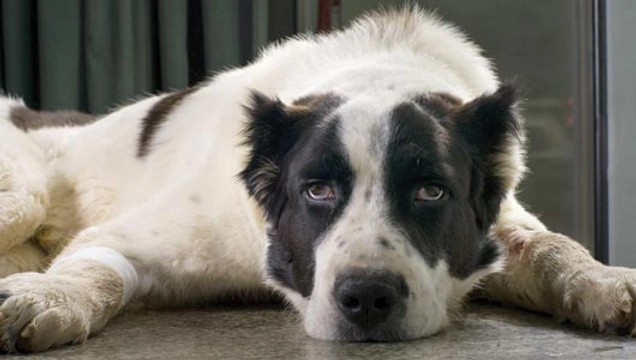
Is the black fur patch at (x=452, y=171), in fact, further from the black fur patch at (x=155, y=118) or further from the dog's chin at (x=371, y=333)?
the black fur patch at (x=155, y=118)

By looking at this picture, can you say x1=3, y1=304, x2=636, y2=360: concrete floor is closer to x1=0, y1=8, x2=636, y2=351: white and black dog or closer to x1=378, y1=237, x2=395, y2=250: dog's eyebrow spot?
x1=0, y1=8, x2=636, y2=351: white and black dog

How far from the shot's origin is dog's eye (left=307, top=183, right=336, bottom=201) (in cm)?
228

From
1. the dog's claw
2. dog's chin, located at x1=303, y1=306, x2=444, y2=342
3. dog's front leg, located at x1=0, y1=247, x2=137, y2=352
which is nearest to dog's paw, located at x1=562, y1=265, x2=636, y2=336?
dog's chin, located at x1=303, y1=306, x2=444, y2=342

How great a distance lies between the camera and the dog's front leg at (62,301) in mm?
2061

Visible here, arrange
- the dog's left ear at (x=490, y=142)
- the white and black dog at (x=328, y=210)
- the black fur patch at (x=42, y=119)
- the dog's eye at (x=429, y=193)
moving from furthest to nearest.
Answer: the black fur patch at (x=42, y=119)
the dog's left ear at (x=490, y=142)
the dog's eye at (x=429, y=193)
the white and black dog at (x=328, y=210)

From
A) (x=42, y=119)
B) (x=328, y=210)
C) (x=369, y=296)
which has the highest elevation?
(x=42, y=119)

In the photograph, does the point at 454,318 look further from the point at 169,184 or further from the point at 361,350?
the point at 169,184

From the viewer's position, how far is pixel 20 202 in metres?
3.15

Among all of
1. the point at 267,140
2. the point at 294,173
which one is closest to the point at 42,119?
the point at 267,140

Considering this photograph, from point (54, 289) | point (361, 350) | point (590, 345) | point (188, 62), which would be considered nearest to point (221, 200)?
point (54, 289)

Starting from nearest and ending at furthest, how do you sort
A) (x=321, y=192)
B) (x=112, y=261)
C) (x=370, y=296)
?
(x=370, y=296) < (x=321, y=192) < (x=112, y=261)

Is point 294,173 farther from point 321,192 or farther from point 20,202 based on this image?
point 20,202

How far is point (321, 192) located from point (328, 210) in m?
0.06

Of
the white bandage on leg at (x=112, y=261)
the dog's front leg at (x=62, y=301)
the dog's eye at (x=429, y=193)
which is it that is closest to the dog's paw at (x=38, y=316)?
the dog's front leg at (x=62, y=301)
